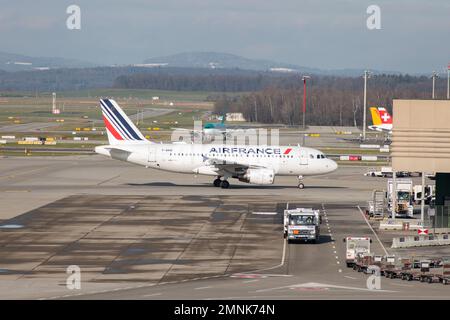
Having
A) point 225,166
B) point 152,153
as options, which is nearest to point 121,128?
point 152,153

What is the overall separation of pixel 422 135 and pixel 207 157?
2965cm

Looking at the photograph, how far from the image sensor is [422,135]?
203 feet

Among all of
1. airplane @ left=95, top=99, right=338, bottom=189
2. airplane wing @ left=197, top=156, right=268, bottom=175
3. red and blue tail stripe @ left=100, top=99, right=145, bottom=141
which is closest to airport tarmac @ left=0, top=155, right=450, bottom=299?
airplane @ left=95, top=99, right=338, bottom=189

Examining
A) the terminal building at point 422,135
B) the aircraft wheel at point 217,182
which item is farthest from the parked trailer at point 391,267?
the aircraft wheel at point 217,182

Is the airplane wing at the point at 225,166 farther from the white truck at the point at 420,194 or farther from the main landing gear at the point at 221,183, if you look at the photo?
the white truck at the point at 420,194

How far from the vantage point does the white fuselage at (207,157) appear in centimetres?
8775

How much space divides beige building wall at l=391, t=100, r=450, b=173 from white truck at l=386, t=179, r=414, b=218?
7.50 m

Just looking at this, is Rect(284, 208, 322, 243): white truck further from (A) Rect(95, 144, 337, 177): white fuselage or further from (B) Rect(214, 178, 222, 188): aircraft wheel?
(B) Rect(214, 178, 222, 188): aircraft wheel

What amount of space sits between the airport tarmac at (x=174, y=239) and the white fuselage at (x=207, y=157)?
2165 mm

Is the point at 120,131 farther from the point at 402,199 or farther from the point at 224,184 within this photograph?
the point at 402,199

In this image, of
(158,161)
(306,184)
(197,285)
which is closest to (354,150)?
(306,184)

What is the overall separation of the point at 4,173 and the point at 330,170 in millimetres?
34619

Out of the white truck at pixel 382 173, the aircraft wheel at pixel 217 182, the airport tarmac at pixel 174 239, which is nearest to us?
the airport tarmac at pixel 174 239
